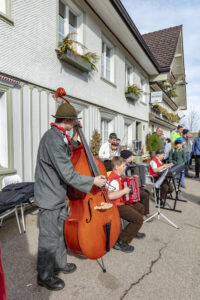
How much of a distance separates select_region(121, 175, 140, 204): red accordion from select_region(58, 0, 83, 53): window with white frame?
4.50m

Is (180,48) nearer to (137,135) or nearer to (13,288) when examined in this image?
(137,135)

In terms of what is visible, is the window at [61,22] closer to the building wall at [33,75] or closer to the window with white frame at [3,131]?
the building wall at [33,75]

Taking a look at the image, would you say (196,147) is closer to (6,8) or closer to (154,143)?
(154,143)

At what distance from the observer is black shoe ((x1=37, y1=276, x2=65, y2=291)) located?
2157mm

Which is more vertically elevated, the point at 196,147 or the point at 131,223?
the point at 196,147

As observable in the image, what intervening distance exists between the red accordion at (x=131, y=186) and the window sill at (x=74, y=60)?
3767 millimetres

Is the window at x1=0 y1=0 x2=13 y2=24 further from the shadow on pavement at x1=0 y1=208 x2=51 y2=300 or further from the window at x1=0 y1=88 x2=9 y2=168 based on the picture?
the shadow on pavement at x1=0 y1=208 x2=51 y2=300

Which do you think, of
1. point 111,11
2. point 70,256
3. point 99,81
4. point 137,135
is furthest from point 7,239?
point 137,135

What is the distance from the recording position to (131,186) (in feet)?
9.88

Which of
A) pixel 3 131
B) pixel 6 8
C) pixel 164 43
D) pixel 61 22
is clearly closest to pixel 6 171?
pixel 3 131

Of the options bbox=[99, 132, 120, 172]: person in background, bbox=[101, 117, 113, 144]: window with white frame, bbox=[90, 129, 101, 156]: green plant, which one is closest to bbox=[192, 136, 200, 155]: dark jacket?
bbox=[101, 117, 113, 144]: window with white frame

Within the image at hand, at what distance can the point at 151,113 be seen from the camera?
13.7 meters

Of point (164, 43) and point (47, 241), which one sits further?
point (164, 43)

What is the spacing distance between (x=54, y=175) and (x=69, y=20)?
568 centimetres
